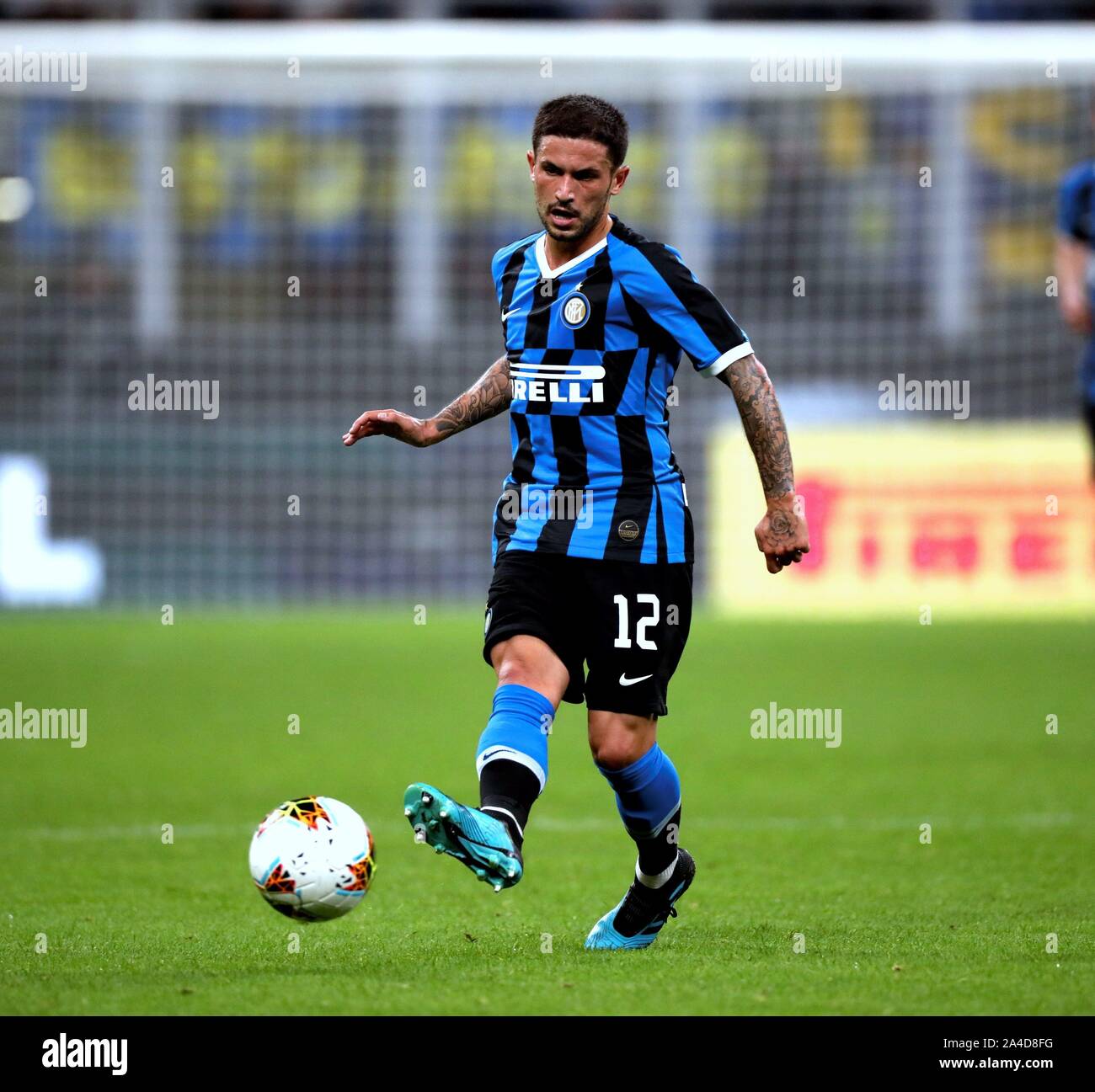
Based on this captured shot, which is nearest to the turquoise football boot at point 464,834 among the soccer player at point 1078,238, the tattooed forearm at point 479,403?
the tattooed forearm at point 479,403

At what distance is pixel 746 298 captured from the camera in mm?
21562

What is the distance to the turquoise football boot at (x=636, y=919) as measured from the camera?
5148 millimetres

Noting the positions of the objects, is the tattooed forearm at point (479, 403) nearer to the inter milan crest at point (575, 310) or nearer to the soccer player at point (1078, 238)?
the inter milan crest at point (575, 310)

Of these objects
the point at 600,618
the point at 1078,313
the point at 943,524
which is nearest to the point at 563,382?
the point at 600,618

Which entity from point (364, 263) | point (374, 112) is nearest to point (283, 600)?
point (364, 263)

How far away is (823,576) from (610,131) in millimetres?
13065

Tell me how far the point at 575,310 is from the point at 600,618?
2.66 ft

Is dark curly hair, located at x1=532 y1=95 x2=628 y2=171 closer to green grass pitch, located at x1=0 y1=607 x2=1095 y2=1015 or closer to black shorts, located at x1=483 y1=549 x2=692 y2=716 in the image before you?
black shorts, located at x1=483 y1=549 x2=692 y2=716

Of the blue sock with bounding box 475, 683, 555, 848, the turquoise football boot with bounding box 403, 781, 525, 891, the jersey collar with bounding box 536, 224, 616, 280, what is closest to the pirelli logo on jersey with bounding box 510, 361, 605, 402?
the jersey collar with bounding box 536, 224, 616, 280

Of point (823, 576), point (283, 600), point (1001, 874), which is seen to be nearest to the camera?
point (1001, 874)

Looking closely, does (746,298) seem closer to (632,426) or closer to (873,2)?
(873,2)

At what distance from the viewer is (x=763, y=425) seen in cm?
482

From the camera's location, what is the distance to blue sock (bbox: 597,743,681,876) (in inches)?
196

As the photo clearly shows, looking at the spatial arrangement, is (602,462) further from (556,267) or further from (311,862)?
(311,862)
